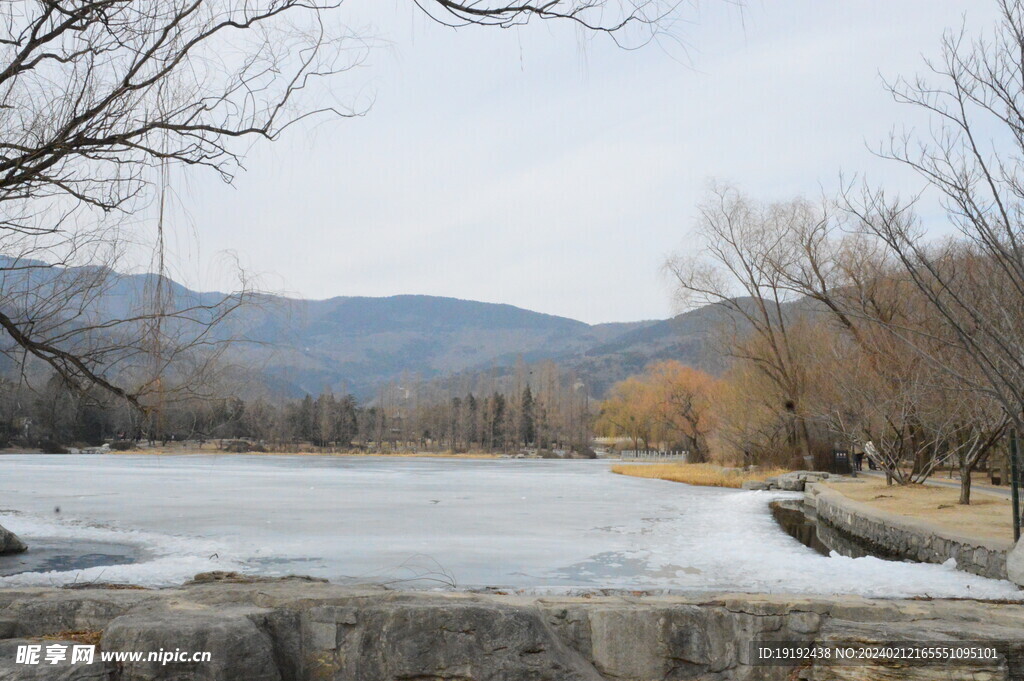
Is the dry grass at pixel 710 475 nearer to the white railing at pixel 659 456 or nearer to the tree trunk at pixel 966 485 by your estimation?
the tree trunk at pixel 966 485

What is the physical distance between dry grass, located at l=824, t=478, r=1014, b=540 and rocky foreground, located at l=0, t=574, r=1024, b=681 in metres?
6.12

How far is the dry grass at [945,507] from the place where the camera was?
10874 mm

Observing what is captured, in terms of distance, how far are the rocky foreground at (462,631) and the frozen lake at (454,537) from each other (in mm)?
2134

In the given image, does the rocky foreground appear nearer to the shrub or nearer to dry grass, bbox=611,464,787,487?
dry grass, bbox=611,464,787,487

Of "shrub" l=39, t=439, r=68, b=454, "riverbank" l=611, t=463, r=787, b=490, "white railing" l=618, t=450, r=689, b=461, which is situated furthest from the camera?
"white railing" l=618, t=450, r=689, b=461

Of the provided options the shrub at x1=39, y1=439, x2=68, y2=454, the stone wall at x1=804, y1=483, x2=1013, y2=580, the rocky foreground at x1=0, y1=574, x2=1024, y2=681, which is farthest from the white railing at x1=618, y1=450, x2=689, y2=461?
the rocky foreground at x1=0, y1=574, x2=1024, y2=681

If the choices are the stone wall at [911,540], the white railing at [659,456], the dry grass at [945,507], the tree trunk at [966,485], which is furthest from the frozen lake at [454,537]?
the white railing at [659,456]

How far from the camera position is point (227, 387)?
5.82 m

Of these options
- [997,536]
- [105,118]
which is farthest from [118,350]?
[997,536]

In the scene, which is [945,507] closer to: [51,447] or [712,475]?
[712,475]

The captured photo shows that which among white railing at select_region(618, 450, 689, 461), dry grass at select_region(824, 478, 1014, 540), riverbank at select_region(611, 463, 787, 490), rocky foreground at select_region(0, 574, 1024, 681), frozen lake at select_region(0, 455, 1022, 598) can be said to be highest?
rocky foreground at select_region(0, 574, 1024, 681)

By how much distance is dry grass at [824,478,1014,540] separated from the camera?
35.7 feet

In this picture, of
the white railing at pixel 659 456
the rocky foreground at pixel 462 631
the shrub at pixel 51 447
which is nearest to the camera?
the rocky foreground at pixel 462 631

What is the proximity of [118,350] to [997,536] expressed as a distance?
32.8 feet
